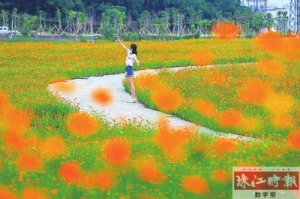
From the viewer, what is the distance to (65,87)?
18125 mm

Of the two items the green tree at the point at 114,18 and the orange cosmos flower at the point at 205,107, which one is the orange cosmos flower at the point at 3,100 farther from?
the green tree at the point at 114,18

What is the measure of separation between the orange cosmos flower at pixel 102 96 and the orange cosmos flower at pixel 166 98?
3.85ft

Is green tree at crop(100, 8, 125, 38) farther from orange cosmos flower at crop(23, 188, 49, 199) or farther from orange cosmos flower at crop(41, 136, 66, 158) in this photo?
orange cosmos flower at crop(23, 188, 49, 199)

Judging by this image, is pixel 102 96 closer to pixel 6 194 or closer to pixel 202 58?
pixel 202 58

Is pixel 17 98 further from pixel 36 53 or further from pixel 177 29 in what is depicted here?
pixel 177 29

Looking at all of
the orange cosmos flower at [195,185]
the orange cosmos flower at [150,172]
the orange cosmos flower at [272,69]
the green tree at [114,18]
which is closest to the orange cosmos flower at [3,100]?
the orange cosmos flower at [150,172]

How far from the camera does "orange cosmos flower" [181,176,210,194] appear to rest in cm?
653

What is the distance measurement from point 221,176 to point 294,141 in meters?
2.47

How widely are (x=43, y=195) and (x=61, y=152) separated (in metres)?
2.03

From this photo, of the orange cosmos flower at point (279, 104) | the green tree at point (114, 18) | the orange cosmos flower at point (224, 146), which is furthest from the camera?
the green tree at point (114, 18)

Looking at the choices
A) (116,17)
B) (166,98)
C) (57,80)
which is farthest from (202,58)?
(116,17)

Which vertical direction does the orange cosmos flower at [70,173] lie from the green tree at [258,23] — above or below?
below

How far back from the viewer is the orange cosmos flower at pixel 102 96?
15759 millimetres

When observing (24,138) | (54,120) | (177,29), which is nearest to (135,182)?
(24,138)
